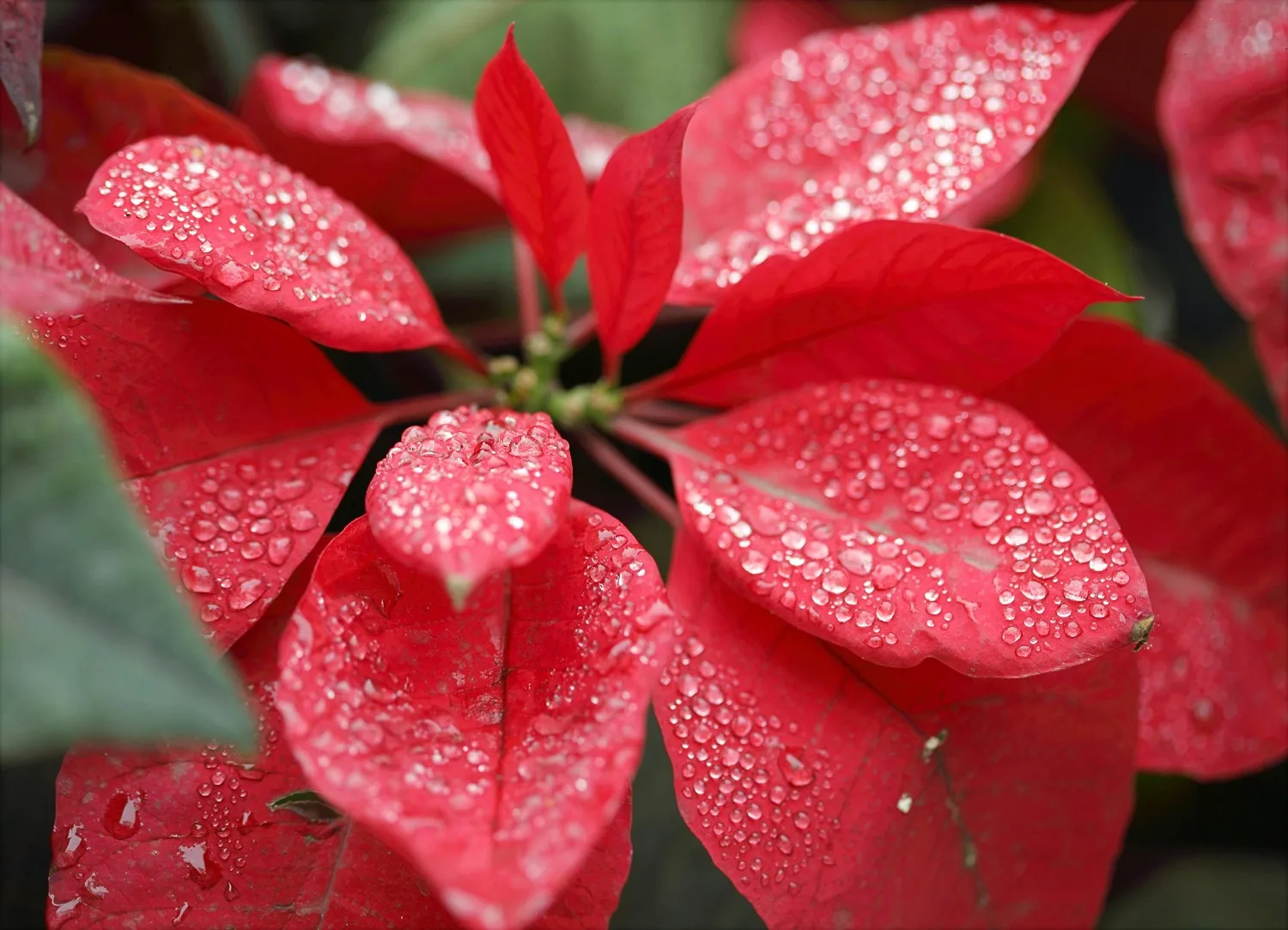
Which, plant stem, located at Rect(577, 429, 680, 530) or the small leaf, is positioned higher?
plant stem, located at Rect(577, 429, 680, 530)

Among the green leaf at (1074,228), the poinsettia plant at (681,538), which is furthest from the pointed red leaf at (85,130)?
the green leaf at (1074,228)

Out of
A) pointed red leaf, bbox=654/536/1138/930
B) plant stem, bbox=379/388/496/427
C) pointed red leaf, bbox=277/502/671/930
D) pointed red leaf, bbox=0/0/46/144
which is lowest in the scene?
pointed red leaf, bbox=654/536/1138/930

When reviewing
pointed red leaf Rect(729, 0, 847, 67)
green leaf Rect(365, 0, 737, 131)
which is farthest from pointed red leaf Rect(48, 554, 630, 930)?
pointed red leaf Rect(729, 0, 847, 67)

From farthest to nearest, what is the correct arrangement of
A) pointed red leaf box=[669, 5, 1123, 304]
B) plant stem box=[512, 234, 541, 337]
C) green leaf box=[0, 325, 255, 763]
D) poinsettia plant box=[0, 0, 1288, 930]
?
plant stem box=[512, 234, 541, 337]
pointed red leaf box=[669, 5, 1123, 304]
poinsettia plant box=[0, 0, 1288, 930]
green leaf box=[0, 325, 255, 763]

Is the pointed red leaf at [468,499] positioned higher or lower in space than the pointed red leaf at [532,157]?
lower

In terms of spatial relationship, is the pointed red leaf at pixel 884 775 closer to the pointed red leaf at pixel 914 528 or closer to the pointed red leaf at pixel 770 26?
the pointed red leaf at pixel 914 528

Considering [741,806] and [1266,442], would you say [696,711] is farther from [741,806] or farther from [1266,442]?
[1266,442]

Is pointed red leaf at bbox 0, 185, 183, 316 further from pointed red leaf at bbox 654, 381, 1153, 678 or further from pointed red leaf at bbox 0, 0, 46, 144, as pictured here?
pointed red leaf at bbox 654, 381, 1153, 678
